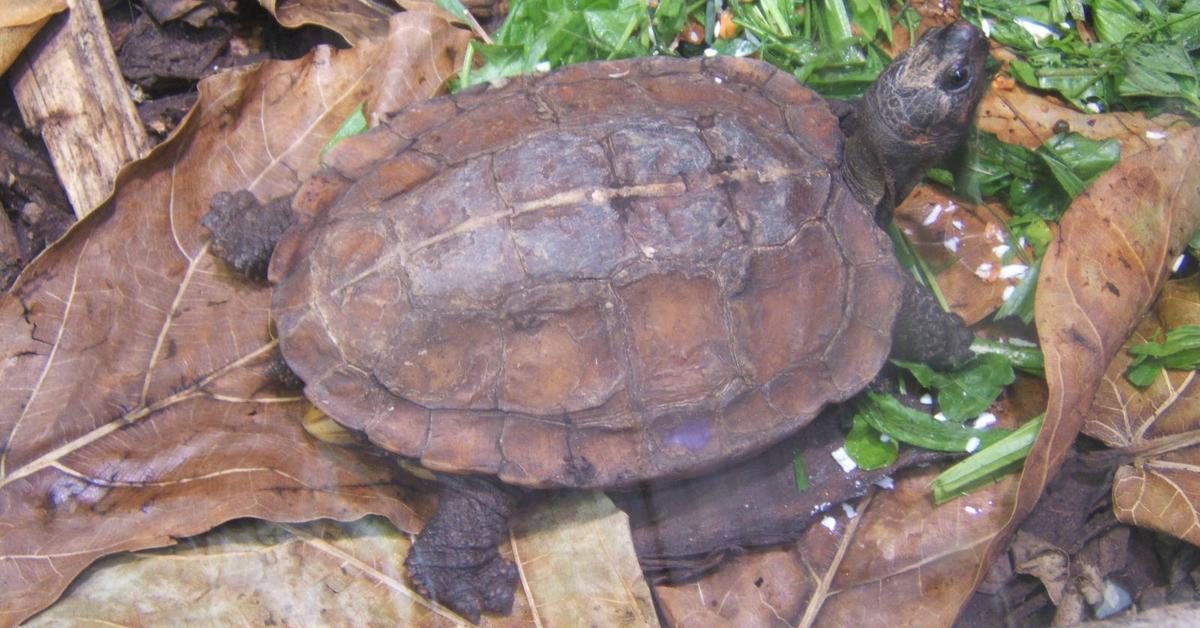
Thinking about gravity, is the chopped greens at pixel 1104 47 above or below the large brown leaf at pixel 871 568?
above

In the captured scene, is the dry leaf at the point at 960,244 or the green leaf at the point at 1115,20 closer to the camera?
the dry leaf at the point at 960,244

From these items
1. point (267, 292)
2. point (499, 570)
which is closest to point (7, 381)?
point (267, 292)

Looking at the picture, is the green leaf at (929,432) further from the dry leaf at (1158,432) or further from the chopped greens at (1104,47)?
the chopped greens at (1104,47)

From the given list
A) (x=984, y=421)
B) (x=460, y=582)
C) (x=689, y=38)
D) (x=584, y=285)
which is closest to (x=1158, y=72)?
(x=984, y=421)

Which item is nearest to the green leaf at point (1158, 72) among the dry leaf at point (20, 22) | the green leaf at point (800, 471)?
the green leaf at point (800, 471)

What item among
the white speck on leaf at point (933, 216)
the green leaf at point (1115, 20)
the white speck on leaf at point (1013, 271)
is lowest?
the white speck on leaf at point (1013, 271)

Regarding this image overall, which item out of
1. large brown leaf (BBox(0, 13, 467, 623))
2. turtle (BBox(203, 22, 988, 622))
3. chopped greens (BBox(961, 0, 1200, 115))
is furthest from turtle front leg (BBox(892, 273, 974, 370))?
large brown leaf (BBox(0, 13, 467, 623))
